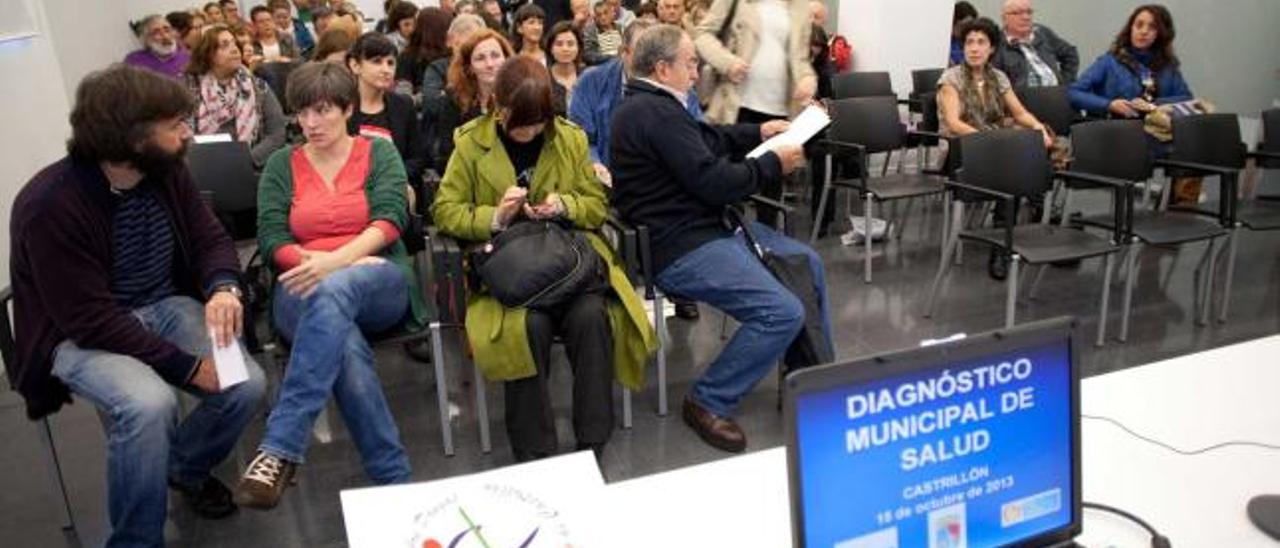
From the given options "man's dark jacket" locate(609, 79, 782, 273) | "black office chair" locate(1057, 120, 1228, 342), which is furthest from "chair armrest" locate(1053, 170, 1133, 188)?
"man's dark jacket" locate(609, 79, 782, 273)

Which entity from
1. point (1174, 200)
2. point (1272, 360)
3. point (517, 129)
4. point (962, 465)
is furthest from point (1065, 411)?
point (1174, 200)

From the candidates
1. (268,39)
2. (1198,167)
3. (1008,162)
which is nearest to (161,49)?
(268,39)

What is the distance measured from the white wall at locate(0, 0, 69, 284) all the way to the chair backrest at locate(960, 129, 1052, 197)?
3.94m

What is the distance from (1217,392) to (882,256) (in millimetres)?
3091

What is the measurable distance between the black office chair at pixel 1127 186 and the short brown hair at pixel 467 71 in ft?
7.92

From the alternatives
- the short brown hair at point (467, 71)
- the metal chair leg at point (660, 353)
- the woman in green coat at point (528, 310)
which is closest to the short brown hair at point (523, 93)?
the woman in green coat at point (528, 310)

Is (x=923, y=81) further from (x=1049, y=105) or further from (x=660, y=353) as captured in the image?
(x=660, y=353)

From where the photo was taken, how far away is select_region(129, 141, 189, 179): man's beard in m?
2.03

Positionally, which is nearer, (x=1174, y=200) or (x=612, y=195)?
(x=612, y=195)

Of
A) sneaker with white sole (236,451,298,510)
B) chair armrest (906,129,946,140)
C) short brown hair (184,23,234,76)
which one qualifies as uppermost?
short brown hair (184,23,234,76)

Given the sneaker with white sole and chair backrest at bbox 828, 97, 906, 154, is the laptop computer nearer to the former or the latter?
the sneaker with white sole

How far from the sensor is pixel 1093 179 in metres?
3.49

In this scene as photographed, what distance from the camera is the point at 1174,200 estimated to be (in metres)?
4.43

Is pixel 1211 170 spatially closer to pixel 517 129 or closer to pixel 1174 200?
pixel 1174 200
